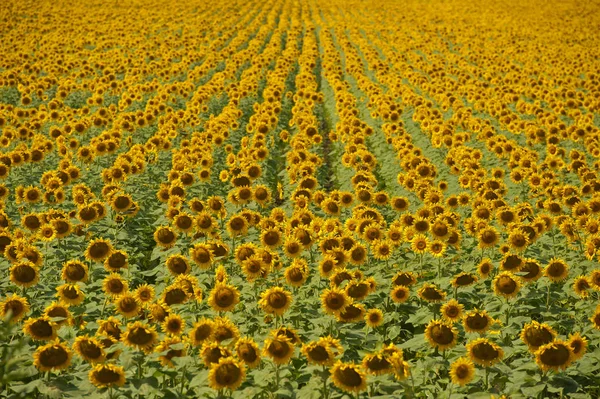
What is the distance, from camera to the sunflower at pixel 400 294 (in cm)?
668

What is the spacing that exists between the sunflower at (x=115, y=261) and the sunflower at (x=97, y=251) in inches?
3.6

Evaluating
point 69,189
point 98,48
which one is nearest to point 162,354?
point 69,189

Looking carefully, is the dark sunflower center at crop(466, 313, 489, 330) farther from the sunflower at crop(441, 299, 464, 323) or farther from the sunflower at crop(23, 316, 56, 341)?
the sunflower at crop(23, 316, 56, 341)

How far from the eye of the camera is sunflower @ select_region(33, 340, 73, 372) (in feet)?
15.5

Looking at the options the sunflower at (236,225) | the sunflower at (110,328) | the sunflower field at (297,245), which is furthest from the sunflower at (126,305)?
the sunflower at (236,225)

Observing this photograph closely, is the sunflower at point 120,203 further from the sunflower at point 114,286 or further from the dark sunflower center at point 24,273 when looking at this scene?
the sunflower at point 114,286

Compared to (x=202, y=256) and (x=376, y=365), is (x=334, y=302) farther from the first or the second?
(x=202, y=256)

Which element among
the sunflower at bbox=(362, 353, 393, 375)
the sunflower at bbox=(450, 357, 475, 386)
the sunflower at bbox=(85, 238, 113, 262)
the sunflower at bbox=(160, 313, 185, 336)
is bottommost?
the sunflower at bbox=(450, 357, 475, 386)

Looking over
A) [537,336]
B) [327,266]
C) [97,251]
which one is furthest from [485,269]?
[97,251]

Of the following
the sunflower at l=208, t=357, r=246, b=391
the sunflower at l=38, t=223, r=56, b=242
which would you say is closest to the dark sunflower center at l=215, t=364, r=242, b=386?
the sunflower at l=208, t=357, r=246, b=391

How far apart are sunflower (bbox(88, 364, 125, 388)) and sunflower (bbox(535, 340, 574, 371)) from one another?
368 centimetres

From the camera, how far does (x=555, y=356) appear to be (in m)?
A: 5.04

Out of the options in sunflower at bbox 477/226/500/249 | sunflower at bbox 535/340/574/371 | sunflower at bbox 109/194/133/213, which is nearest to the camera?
sunflower at bbox 535/340/574/371

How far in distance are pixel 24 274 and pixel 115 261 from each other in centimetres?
102
